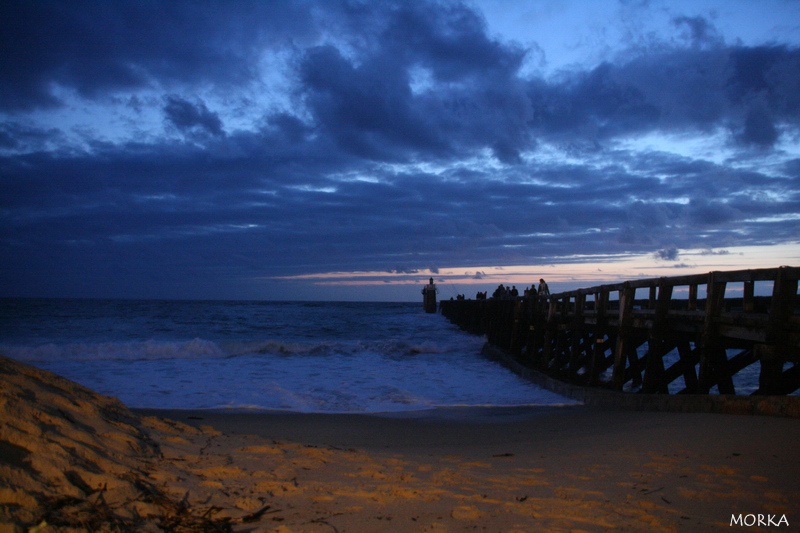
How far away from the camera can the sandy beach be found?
3160 mm

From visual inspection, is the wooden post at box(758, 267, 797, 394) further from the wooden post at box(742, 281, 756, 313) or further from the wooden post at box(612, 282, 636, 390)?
the wooden post at box(612, 282, 636, 390)

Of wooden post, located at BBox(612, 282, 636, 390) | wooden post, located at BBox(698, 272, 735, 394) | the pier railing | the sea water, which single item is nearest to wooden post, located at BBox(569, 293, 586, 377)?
the pier railing

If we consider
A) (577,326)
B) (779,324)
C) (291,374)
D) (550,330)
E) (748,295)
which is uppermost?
(748,295)

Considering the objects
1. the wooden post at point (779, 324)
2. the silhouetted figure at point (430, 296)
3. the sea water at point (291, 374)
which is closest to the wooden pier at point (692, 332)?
the wooden post at point (779, 324)

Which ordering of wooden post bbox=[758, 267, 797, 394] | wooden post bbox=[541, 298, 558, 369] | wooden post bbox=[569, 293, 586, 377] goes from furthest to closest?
wooden post bbox=[541, 298, 558, 369] → wooden post bbox=[569, 293, 586, 377] → wooden post bbox=[758, 267, 797, 394]

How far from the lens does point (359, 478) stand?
4.46 metres

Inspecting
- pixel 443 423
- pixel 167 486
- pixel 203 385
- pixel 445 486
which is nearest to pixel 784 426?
pixel 445 486

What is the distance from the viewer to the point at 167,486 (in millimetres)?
3580

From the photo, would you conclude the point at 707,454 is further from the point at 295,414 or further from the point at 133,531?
the point at 295,414

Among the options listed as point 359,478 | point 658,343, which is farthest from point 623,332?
point 359,478

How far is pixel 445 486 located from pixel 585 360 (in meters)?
11.5

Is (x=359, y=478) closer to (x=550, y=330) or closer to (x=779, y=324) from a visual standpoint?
(x=779, y=324)

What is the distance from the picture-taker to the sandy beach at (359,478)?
3.16m

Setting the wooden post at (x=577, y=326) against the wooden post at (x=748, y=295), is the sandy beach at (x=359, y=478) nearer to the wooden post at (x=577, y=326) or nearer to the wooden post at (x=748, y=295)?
the wooden post at (x=748, y=295)
